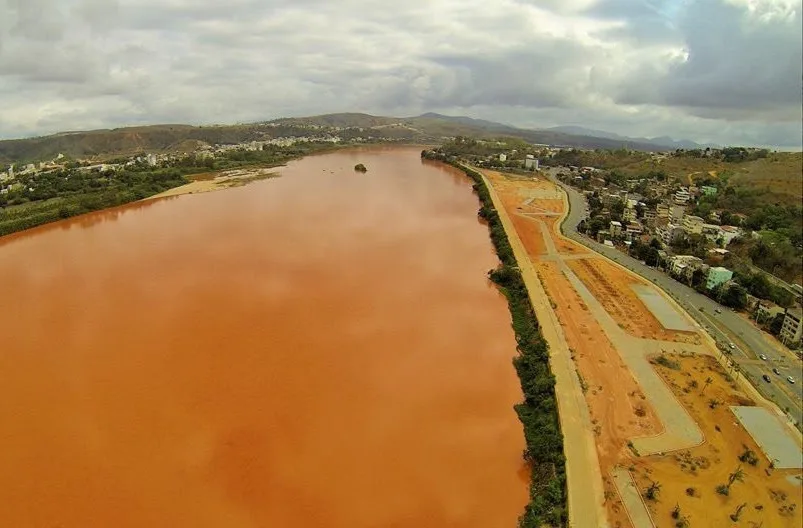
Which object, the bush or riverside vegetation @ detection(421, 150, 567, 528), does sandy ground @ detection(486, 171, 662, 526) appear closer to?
riverside vegetation @ detection(421, 150, 567, 528)

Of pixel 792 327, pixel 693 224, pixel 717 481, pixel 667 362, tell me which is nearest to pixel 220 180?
pixel 693 224

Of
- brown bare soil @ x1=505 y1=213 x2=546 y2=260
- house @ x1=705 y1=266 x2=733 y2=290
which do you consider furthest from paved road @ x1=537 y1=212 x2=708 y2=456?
brown bare soil @ x1=505 y1=213 x2=546 y2=260

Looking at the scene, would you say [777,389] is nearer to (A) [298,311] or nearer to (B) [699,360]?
(B) [699,360]

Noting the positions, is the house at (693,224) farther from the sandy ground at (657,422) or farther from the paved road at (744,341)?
the sandy ground at (657,422)

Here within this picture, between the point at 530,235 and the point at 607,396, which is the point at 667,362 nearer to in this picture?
the point at 607,396

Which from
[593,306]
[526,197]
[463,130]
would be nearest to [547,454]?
[593,306]
